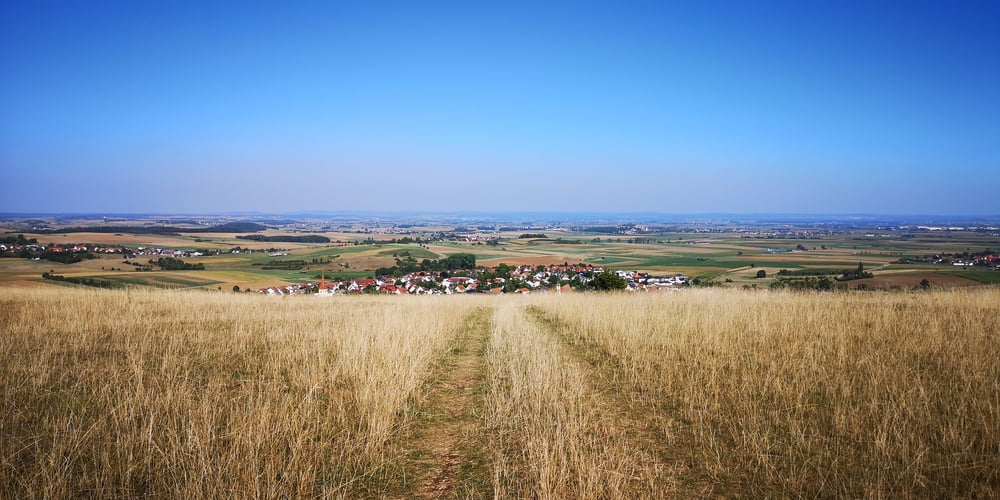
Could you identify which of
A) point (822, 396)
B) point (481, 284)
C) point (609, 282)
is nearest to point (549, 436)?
point (822, 396)

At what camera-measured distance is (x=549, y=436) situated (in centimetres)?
455

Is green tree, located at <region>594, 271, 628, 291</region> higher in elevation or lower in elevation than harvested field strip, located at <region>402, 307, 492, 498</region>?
lower

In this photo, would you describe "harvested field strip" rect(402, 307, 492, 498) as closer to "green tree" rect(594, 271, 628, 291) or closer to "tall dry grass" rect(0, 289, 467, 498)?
"tall dry grass" rect(0, 289, 467, 498)

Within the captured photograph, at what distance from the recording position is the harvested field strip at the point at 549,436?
358 centimetres

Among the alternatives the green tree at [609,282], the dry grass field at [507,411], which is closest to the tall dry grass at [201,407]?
the dry grass field at [507,411]

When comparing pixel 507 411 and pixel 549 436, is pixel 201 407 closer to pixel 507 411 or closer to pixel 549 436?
pixel 507 411

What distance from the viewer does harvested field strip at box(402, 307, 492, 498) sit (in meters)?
3.78

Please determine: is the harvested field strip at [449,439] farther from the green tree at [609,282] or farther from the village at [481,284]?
the village at [481,284]

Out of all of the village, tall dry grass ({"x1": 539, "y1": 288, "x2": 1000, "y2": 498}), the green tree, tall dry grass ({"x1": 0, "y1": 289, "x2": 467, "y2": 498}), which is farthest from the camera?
the village

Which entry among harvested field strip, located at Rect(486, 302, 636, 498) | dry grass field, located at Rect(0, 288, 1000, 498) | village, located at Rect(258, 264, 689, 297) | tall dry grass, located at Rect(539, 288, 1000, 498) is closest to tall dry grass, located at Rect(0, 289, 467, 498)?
dry grass field, located at Rect(0, 288, 1000, 498)

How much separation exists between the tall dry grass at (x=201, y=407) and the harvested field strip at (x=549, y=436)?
1075 mm

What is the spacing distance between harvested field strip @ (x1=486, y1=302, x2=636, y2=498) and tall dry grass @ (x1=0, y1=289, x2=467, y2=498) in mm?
1075

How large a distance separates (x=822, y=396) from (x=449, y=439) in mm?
4666

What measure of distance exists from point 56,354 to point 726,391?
10.2m
